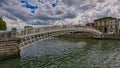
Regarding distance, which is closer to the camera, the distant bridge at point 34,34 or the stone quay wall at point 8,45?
the stone quay wall at point 8,45

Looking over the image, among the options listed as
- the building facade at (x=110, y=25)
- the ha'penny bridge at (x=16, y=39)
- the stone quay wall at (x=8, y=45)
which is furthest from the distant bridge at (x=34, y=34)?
the building facade at (x=110, y=25)

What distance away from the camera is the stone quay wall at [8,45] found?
65.1ft

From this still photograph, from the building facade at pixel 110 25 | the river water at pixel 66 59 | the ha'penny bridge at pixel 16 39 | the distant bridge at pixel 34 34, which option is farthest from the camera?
the building facade at pixel 110 25

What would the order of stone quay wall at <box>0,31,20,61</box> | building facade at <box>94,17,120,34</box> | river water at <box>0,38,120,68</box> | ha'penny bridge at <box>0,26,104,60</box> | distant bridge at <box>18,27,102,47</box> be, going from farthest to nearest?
building facade at <box>94,17,120,34</box> < distant bridge at <box>18,27,102,47</box> < ha'penny bridge at <box>0,26,104,60</box> < stone quay wall at <box>0,31,20,61</box> < river water at <box>0,38,120,68</box>

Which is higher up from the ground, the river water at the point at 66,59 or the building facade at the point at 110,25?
the building facade at the point at 110,25

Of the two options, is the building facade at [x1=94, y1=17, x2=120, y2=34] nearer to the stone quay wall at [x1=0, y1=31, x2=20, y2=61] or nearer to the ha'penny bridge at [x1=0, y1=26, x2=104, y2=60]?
the ha'penny bridge at [x1=0, y1=26, x2=104, y2=60]

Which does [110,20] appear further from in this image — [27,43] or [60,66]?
[60,66]

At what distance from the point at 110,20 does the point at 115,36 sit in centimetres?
2066

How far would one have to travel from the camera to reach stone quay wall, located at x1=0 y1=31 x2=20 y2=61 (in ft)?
65.1

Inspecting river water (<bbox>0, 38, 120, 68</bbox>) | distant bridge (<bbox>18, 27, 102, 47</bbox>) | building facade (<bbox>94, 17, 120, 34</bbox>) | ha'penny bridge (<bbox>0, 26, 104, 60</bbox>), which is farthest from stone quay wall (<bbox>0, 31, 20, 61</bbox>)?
building facade (<bbox>94, 17, 120, 34</bbox>)

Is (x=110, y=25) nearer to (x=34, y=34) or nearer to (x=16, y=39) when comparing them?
(x=34, y=34)

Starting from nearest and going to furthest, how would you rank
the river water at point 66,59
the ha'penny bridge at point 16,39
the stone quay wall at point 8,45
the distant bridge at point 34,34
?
the river water at point 66,59, the stone quay wall at point 8,45, the ha'penny bridge at point 16,39, the distant bridge at point 34,34

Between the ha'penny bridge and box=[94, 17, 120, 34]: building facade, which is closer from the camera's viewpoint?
the ha'penny bridge

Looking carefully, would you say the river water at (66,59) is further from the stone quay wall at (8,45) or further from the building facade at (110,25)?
the building facade at (110,25)
